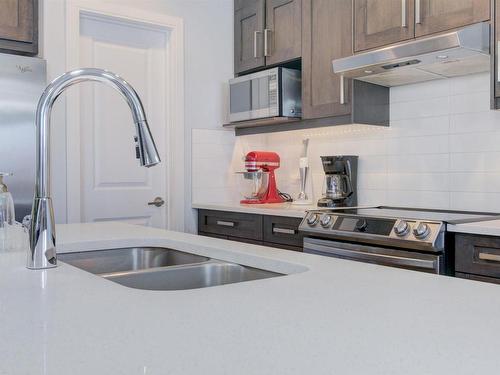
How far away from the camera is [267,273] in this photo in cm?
136

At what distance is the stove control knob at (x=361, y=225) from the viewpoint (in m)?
2.55

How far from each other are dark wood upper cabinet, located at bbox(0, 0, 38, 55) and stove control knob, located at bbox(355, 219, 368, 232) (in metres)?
2.10

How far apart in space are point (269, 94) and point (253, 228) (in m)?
0.87

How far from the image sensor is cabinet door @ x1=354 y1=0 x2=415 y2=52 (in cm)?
268

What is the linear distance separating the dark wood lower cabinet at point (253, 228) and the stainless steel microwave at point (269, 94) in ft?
2.22

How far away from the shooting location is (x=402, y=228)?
2367mm

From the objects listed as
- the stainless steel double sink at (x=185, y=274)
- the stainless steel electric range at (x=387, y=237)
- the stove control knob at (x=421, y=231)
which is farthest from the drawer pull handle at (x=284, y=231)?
the stainless steel double sink at (x=185, y=274)

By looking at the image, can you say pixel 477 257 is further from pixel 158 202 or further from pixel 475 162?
pixel 158 202

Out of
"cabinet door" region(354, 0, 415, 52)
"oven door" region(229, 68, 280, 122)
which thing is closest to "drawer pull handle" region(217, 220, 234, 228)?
A: "oven door" region(229, 68, 280, 122)

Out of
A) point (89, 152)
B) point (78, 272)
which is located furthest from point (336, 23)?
point (78, 272)

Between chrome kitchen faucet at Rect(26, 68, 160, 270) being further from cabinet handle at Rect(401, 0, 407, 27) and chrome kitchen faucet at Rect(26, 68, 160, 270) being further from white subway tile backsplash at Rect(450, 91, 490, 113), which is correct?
white subway tile backsplash at Rect(450, 91, 490, 113)

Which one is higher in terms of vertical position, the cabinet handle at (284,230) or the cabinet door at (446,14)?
the cabinet door at (446,14)

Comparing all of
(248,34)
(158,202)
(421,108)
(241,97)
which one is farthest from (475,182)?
(158,202)

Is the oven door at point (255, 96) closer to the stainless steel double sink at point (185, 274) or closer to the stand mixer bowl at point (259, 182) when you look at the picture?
the stand mixer bowl at point (259, 182)
